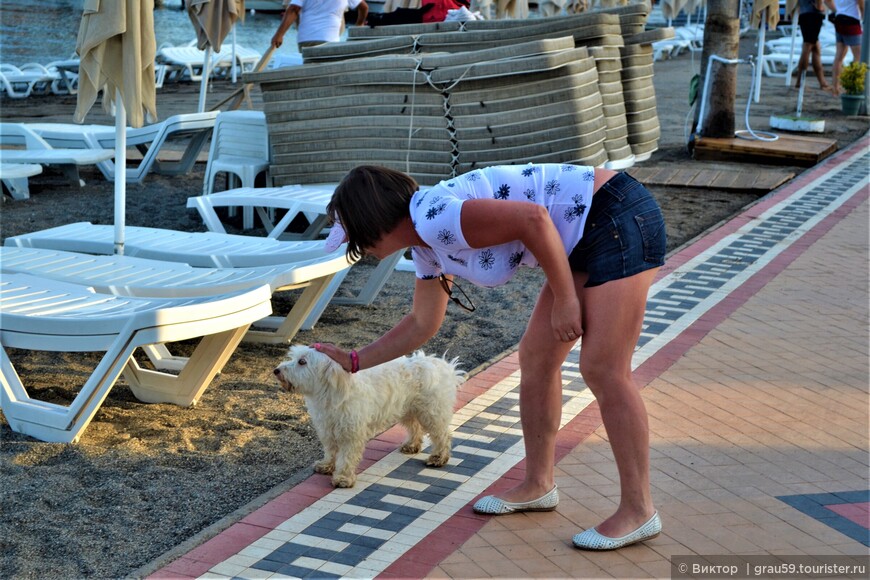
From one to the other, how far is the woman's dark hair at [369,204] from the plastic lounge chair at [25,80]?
17.1 meters

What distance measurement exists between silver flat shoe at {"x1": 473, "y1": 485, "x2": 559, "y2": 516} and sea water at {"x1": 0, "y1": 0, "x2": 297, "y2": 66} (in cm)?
2326

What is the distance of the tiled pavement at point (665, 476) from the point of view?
365cm

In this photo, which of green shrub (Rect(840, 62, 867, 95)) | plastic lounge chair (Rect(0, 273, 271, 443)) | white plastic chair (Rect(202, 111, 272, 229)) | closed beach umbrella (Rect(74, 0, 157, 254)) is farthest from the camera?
green shrub (Rect(840, 62, 867, 95))

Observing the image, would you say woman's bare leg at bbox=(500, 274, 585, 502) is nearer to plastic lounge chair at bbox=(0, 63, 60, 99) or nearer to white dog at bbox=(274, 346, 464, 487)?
white dog at bbox=(274, 346, 464, 487)

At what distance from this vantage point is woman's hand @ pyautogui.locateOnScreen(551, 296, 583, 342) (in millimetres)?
3297

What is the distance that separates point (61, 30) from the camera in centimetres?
4112

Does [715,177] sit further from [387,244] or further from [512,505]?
[387,244]

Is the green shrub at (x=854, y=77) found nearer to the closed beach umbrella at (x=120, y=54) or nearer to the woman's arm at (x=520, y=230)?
the closed beach umbrella at (x=120, y=54)

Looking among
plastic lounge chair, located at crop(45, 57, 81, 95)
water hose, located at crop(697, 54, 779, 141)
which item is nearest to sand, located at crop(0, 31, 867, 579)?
water hose, located at crop(697, 54, 779, 141)

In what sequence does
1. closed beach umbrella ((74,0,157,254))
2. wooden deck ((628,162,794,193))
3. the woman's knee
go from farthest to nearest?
wooden deck ((628,162,794,193)) → closed beach umbrella ((74,0,157,254)) → the woman's knee

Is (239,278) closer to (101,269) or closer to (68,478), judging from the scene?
(101,269)

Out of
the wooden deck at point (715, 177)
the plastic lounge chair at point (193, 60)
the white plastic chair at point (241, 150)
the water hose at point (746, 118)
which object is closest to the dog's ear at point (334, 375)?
the white plastic chair at point (241, 150)

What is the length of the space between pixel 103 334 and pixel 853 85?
15369 millimetres

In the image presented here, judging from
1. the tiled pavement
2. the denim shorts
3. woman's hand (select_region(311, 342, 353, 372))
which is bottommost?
the tiled pavement
